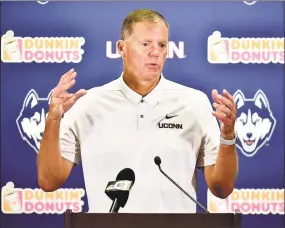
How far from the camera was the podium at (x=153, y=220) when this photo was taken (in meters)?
2.01

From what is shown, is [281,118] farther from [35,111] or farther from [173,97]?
[35,111]

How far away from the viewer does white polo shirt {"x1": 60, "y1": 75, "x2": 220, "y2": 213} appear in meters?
3.57

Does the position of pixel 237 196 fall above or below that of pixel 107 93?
below

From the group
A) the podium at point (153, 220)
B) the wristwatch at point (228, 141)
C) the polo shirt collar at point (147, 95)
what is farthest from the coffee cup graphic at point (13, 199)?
the podium at point (153, 220)

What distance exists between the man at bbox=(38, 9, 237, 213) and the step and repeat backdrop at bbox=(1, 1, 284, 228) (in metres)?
0.54

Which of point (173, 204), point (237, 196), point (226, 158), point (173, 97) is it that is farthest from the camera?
point (237, 196)

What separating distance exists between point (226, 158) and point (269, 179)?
1274 mm

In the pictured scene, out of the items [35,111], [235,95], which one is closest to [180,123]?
[235,95]

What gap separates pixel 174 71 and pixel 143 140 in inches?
30.5

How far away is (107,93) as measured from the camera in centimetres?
382

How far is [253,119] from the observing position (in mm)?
4348

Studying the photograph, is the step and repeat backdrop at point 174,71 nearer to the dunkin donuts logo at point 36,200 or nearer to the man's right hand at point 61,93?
the dunkin donuts logo at point 36,200

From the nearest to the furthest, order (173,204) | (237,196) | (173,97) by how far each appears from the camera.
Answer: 1. (173,204)
2. (173,97)
3. (237,196)

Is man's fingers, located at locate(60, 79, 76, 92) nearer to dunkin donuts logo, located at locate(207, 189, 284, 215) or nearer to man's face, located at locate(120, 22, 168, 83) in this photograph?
man's face, located at locate(120, 22, 168, 83)
